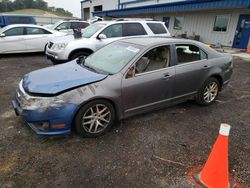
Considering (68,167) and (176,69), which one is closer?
(68,167)

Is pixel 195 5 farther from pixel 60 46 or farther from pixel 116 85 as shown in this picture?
pixel 116 85

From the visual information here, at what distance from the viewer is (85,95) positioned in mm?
3043

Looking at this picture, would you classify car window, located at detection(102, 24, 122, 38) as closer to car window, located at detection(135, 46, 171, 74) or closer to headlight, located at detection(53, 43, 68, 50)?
headlight, located at detection(53, 43, 68, 50)

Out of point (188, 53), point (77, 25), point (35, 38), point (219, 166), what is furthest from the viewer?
point (77, 25)

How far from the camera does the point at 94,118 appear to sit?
128 inches

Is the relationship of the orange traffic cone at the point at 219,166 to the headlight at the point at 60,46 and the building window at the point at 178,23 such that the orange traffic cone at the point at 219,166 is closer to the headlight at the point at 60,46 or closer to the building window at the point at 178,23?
the headlight at the point at 60,46

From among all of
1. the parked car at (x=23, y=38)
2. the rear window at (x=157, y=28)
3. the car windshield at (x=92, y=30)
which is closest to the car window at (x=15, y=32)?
the parked car at (x=23, y=38)

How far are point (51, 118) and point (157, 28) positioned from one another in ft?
21.0

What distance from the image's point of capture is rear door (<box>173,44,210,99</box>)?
4012 millimetres

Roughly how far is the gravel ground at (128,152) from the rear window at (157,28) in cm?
447

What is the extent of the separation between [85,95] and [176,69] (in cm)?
185

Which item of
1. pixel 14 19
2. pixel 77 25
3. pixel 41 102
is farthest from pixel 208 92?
pixel 14 19

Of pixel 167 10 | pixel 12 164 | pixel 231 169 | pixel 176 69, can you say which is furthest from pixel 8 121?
pixel 167 10

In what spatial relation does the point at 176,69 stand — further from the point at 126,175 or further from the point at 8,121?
the point at 8,121
